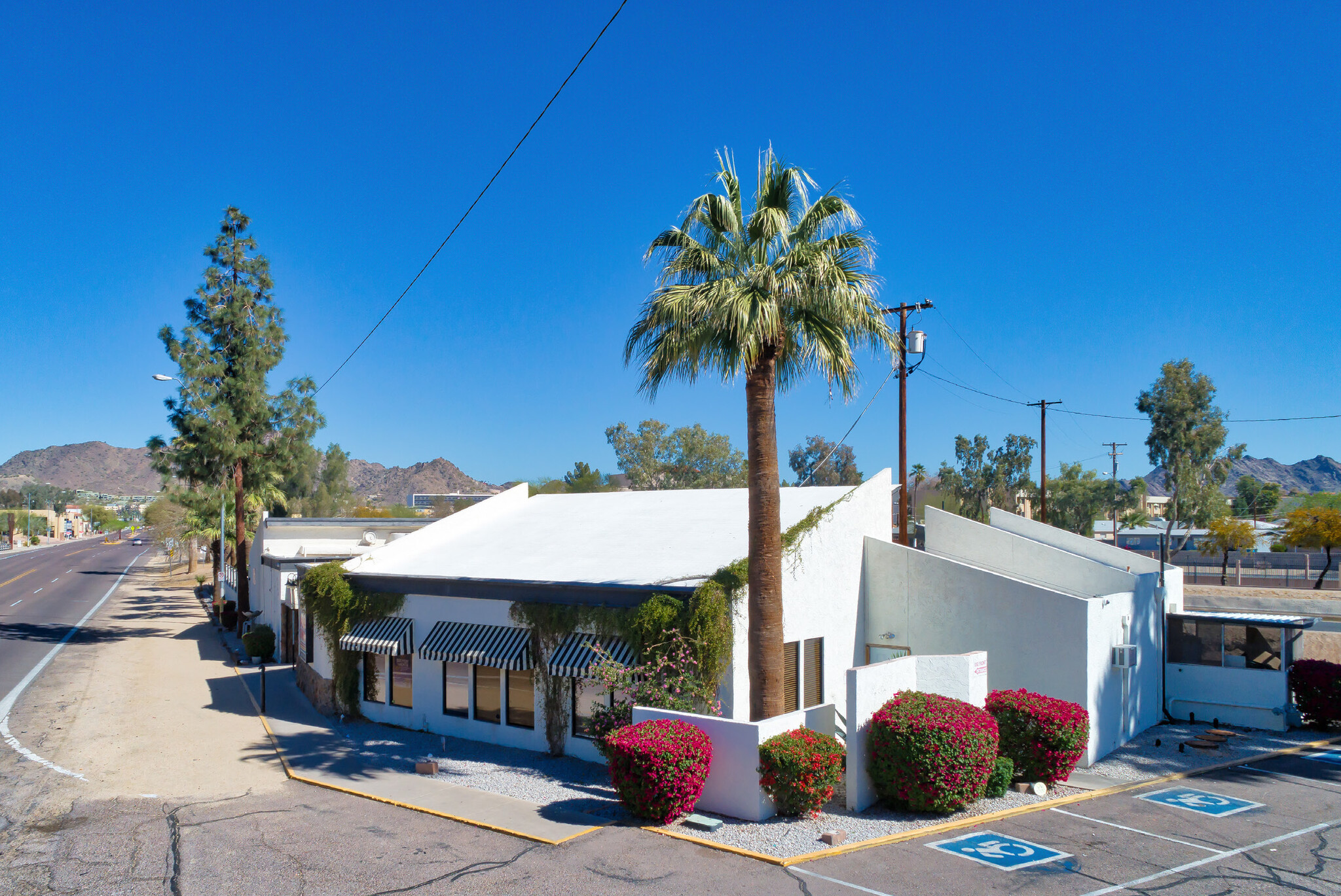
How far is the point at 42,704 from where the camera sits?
20.7 m

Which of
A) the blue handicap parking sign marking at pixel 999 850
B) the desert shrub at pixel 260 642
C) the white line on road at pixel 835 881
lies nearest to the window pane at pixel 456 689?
the white line on road at pixel 835 881

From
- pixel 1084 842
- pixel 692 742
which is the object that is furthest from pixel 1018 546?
pixel 692 742

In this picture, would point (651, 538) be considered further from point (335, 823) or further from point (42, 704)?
point (42, 704)

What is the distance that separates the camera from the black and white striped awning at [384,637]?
57.4 feet

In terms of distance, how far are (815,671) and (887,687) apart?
359 centimetres

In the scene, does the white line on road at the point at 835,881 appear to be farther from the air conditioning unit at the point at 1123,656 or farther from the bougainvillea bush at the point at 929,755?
the air conditioning unit at the point at 1123,656

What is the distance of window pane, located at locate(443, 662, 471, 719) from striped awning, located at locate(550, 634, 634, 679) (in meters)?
2.91

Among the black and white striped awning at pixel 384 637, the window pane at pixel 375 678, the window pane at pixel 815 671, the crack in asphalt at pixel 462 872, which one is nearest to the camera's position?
the crack in asphalt at pixel 462 872

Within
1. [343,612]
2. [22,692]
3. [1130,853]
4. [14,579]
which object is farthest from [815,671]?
[14,579]

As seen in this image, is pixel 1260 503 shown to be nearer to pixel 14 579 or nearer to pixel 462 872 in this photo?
pixel 462 872

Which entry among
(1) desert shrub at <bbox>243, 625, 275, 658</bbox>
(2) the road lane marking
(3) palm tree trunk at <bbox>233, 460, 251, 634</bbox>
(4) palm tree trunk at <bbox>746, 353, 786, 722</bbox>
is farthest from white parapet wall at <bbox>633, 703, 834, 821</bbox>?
(2) the road lane marking

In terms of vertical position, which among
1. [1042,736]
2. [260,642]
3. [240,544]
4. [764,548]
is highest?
[764,548]

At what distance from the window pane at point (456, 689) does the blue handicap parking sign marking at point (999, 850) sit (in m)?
9.79

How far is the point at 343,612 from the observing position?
19.1 metres
